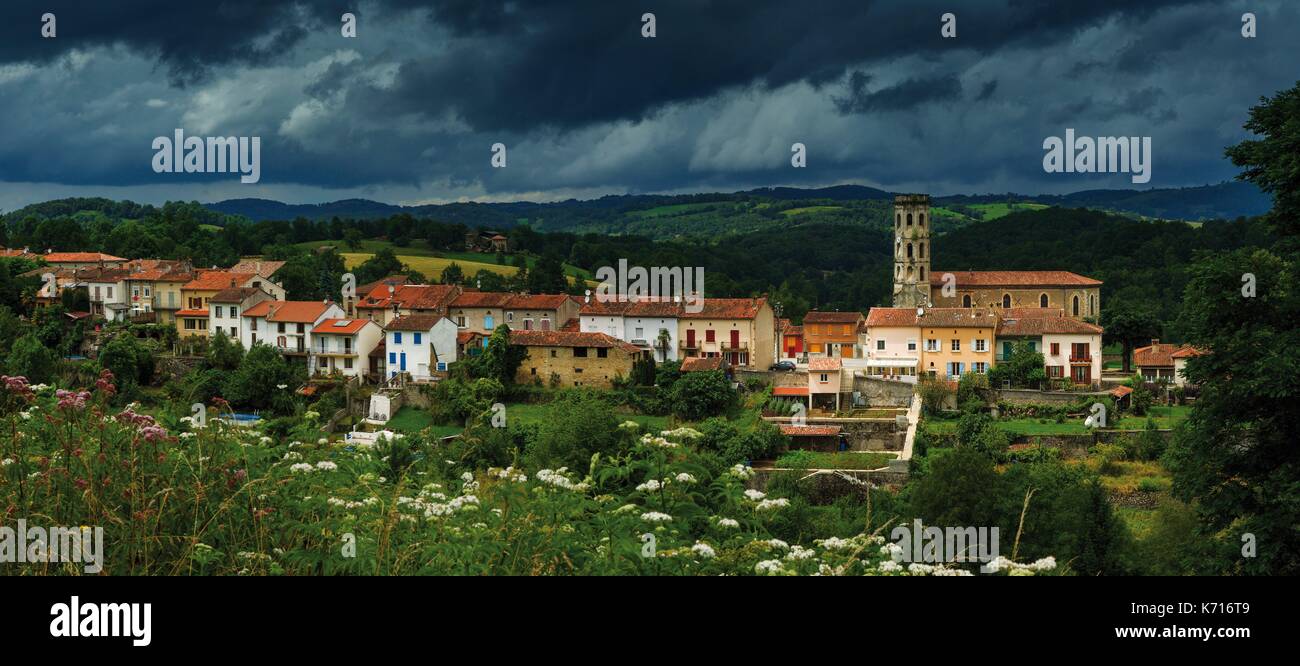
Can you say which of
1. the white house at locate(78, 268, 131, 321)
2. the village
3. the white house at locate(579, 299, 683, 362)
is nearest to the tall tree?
the village

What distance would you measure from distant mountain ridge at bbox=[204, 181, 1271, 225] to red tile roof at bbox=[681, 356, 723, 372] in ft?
235

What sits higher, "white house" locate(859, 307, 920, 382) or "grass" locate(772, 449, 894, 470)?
"white house" locate(859, 307, 920, 382)

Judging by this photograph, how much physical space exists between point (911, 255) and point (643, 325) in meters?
17.3

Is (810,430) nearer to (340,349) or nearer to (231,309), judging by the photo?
(340,349)

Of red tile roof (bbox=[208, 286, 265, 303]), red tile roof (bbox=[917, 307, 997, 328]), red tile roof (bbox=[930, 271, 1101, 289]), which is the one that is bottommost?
red tile roof (bbox=[917, 307, 997, 328])

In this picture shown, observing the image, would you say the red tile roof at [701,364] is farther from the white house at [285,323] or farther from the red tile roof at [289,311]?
the red tile roof at [289,311]

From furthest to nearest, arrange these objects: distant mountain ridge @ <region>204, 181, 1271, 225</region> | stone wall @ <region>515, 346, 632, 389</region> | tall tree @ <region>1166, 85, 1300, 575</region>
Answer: distant mountain ridge @ <region>204, 181, 1271, 225</region> → stone wall @ <region>515, 346, 632, 389</region> → tall tree @ <region>1166, 85, 1300, 575</region>

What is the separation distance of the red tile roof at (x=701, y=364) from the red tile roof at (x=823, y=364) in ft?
9.11

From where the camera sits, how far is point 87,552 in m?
4.80

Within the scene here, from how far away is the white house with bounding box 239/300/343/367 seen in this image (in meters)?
40.6

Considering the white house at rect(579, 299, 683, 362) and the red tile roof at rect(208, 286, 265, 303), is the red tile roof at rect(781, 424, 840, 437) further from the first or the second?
the red tile roof at rect(208, 286, 265, 303)

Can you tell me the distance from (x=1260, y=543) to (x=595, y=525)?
22.1 ft

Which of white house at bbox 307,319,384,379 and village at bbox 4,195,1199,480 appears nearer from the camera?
village at bbox 4,195,1199,480

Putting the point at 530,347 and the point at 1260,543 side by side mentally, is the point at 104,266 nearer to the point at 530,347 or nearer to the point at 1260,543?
the point at 530,347
